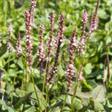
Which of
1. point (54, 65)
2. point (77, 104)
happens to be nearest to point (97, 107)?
point (77, 104)

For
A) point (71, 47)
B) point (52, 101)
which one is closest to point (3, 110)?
point (52, 101)

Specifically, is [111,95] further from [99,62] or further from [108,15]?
[108,15]

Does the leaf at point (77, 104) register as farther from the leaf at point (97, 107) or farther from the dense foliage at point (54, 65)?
the leaf at point (97, 107)

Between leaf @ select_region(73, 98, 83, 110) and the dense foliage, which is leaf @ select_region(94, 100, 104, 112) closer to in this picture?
the dense foliage

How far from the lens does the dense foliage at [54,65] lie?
3072 mm

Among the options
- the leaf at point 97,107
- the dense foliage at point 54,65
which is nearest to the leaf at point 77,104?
the dense foliage at point 54,65

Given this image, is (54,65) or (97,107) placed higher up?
(54,65)

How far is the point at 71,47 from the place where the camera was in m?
2.73

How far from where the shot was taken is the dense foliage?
3.07 meters

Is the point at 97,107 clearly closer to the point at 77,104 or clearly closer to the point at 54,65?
the point at 77,104

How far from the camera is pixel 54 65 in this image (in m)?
3.10

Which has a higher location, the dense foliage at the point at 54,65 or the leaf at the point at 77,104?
the dense foliage at the point at 54,65

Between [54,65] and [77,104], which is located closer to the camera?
[54,65]

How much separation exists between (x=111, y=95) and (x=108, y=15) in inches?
73.0
